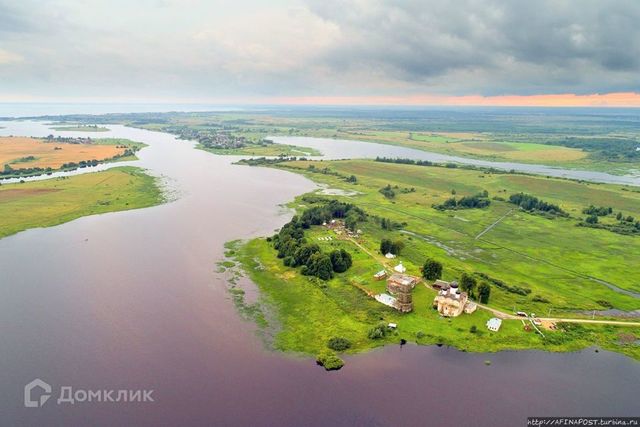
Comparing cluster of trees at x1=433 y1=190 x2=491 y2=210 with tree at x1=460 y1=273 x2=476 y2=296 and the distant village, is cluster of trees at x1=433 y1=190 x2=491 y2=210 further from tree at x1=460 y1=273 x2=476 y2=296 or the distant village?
the distant village

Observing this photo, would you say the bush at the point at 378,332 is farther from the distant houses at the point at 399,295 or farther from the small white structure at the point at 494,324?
the small white structure at the point at 494,324

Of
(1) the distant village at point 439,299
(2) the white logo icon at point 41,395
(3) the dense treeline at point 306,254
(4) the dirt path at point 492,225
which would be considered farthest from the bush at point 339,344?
(4) the dirt path at point 492,225

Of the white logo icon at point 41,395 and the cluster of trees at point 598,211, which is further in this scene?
the cluster of trees at point 598,211

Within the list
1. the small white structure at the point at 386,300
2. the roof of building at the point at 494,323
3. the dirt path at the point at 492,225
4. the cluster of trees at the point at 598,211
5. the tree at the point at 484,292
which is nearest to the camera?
the roof of building at the point at 494,323

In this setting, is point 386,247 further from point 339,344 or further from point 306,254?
point 339,344

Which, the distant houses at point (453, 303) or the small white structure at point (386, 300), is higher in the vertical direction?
the distant houses at point (453, 303)

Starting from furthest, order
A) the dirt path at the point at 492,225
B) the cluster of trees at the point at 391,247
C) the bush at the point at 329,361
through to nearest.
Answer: the dirt path at the point at 492,225 < the cluster of trees at the point at 391,247 < the bush at the point at 329,361

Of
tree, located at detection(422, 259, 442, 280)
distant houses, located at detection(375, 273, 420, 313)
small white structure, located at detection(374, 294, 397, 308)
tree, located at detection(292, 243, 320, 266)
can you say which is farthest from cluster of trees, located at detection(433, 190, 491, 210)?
small white structure, located at detection(374, 294, 397, 308)

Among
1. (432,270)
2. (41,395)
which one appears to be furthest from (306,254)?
(41,395)

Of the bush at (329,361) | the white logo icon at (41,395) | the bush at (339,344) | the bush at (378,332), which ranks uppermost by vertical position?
the bush at (378,332)
